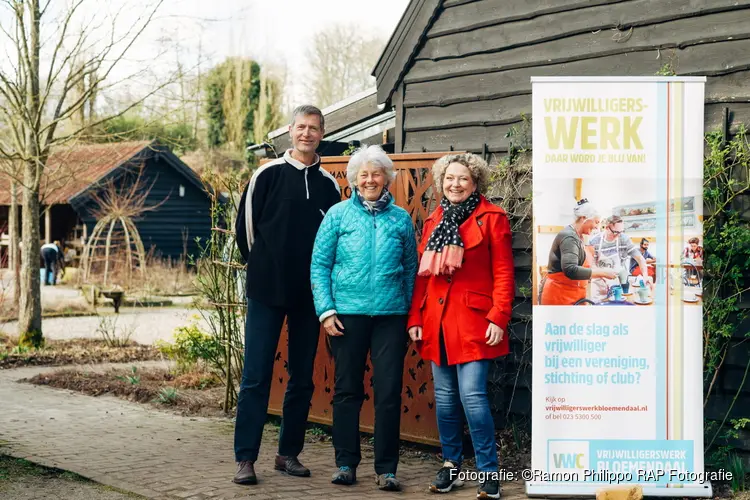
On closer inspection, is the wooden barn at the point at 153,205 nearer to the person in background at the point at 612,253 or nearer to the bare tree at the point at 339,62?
the bare tree at the point at 339,62

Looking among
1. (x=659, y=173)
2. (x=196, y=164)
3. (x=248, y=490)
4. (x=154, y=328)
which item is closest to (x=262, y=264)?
(x=248, y=490)

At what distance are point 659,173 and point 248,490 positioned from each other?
279 centimetres

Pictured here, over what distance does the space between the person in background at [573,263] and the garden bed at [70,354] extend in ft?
24.5

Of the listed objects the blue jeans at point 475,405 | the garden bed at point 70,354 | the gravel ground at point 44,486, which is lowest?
the garden bed at point 70,354

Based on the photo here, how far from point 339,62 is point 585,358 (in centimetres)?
4167

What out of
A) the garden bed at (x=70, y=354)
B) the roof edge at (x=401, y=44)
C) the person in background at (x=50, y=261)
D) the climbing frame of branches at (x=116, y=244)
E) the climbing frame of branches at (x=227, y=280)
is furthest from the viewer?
the person in background at (x=50, y=261)

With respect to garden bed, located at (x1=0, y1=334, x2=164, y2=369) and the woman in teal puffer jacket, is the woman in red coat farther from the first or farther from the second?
garden bed, located at (x1=0, y1=334, x2=164, y2=369)

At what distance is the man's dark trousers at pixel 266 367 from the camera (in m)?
5.29

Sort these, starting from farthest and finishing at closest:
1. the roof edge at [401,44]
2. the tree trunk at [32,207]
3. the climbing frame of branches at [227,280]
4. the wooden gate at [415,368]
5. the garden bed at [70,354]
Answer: the tree trunk at [32,207]
the garden bed at [70,354]
the climbing frame of branches at [227,280]
the roof edge at [401,44]
the wooden gate at [415,368]

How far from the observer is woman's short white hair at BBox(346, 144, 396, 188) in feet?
16.8

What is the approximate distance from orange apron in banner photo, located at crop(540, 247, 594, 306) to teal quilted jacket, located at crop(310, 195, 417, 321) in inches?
30.4

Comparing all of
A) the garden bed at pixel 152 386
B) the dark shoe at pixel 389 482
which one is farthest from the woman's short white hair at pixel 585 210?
the garden bed at pixel 152 386


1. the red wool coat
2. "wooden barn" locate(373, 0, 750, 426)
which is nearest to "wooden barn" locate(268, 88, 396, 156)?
"wooden barn" locate(373, 0, 750, 426)

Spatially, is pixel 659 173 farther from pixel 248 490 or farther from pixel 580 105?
pixel 248 490
